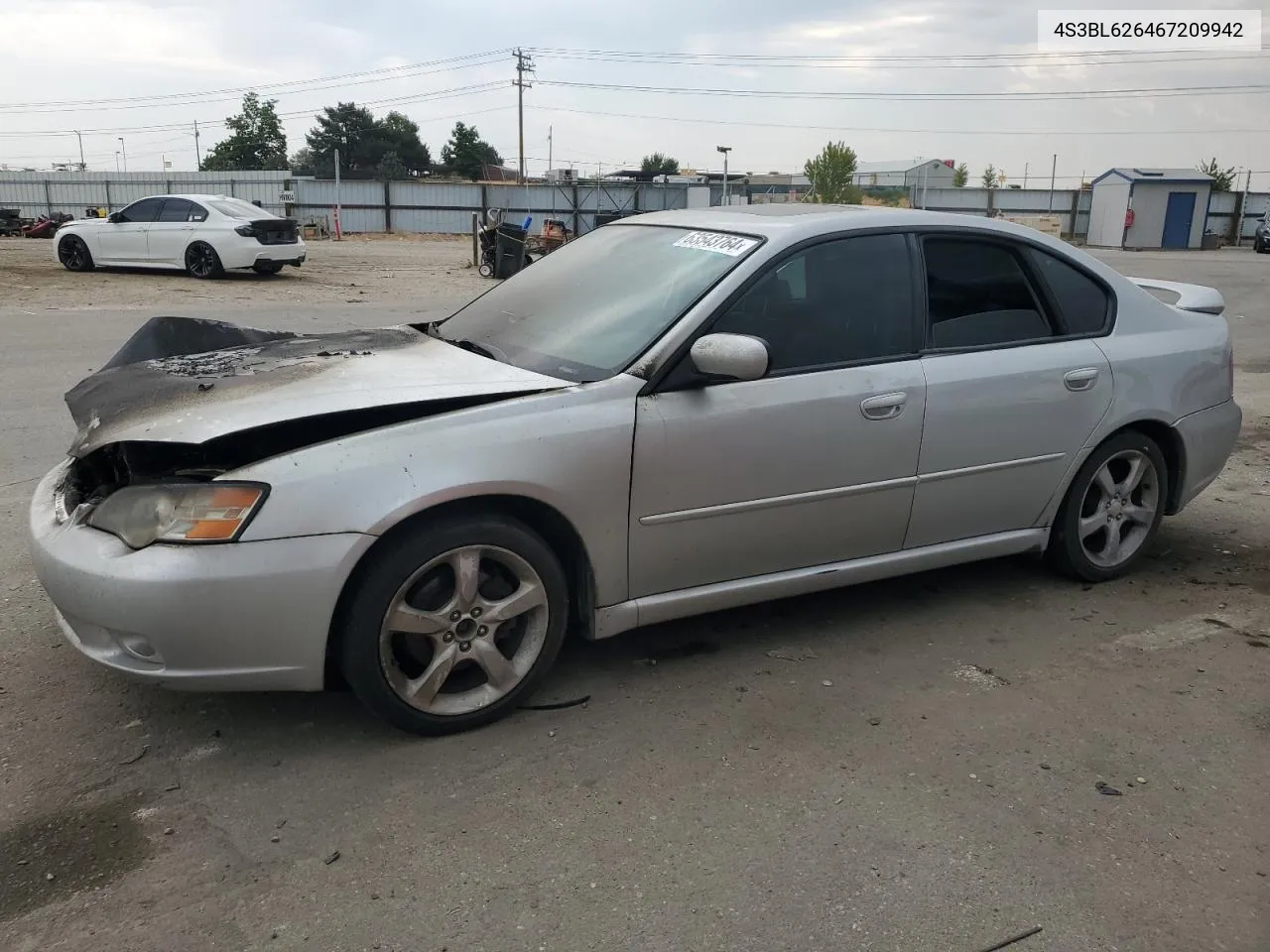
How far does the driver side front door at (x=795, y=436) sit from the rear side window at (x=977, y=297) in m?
0.14

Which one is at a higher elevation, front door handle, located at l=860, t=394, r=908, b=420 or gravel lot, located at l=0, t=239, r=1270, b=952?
front door handle, located at l=860, t=394, r=908, b=420

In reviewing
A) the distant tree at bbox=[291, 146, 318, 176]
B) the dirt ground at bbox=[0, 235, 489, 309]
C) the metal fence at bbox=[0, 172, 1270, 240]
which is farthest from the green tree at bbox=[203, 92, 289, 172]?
the dirt ground at bbox=[0, 235, 489, 309]

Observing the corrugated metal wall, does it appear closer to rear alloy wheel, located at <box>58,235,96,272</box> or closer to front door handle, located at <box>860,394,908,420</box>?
rear alloy wheel, located at <box>58,235,96,272</box>

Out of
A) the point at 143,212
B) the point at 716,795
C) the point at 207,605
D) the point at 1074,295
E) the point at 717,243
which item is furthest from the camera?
the point at 143,212

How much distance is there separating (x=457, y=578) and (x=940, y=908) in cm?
155

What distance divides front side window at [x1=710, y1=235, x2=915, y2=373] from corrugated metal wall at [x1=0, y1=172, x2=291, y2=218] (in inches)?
1790

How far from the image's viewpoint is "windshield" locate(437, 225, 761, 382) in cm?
348

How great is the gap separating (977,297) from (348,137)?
106 metres

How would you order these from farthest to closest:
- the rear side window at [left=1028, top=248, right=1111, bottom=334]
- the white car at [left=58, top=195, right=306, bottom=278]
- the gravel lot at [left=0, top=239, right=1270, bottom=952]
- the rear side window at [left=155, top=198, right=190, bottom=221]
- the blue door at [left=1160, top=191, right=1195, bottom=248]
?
1. the blue door at [left=1160, top=191, right=1195, bottom=248]
2. the rear side window at [left=155, top=198, right=190, bottom=221]
3. the white car at [left=58, top=195, right=306, bottom=278]
4. the rear side window at [left=1028, top=248, right=1111, bottom=334]
5. the gravel lot at [left=0, top=239, right=1270, bottom=952]

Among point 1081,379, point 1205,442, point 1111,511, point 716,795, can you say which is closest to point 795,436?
point 716,795

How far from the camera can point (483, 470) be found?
2.97 meters

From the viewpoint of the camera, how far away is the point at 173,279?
18.7 m

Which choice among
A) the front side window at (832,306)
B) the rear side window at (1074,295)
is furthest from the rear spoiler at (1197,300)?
the front side window at (832,306)

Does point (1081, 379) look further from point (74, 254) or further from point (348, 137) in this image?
point (348, 137)
